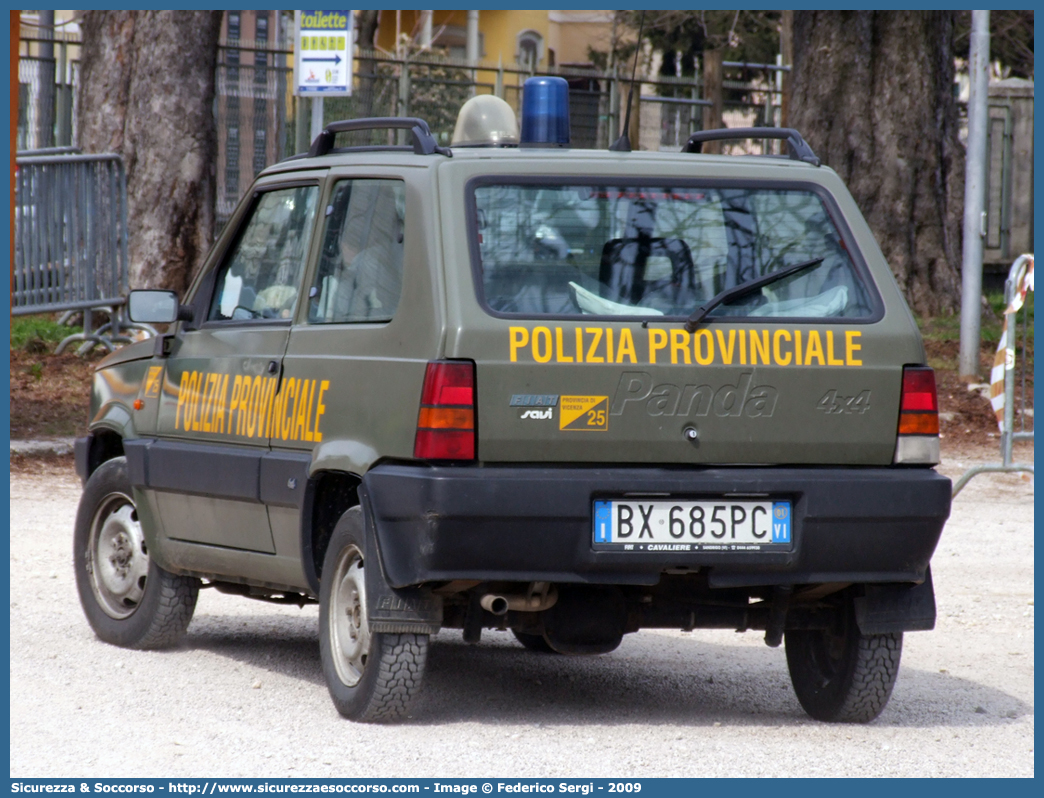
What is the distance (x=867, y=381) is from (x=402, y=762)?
1845mm

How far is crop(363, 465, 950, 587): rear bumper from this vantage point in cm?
498

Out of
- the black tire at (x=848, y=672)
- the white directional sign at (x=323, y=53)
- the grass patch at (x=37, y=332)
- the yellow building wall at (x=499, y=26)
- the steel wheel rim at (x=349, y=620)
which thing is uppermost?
the yellow building wall at (x=499, y=26)

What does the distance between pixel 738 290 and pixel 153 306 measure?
2.32 meters

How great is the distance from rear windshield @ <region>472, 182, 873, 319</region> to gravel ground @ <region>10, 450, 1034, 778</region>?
1.34 m

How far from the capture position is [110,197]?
14930 millimetres

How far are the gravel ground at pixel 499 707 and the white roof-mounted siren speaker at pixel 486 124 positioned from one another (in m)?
2.03

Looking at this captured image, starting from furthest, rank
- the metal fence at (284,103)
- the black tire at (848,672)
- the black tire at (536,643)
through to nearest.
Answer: the metal fence at (284,103) → the black tire at (536,643) → the black tire at (848,672)

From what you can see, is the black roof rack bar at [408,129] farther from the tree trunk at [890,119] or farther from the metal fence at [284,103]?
the tree trunk at [890,119]

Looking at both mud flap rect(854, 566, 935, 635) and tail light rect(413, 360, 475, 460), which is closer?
tail light rect(413, 360, 475, 460)

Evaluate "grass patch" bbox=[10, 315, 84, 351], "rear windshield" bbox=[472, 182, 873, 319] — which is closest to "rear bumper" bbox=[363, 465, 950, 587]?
"rear windshield" bbox=[472, 182, 873, 319]

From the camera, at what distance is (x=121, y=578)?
6930 mm

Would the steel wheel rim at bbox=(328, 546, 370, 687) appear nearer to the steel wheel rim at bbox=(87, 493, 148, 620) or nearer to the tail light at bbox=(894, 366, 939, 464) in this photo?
the steel wheel rim at bbox=(87, 493, 148, 620)

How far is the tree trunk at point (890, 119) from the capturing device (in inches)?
706

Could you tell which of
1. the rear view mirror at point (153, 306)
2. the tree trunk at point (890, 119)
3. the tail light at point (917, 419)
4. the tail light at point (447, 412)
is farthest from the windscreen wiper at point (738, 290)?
the tree trunk at point (890, 119)
